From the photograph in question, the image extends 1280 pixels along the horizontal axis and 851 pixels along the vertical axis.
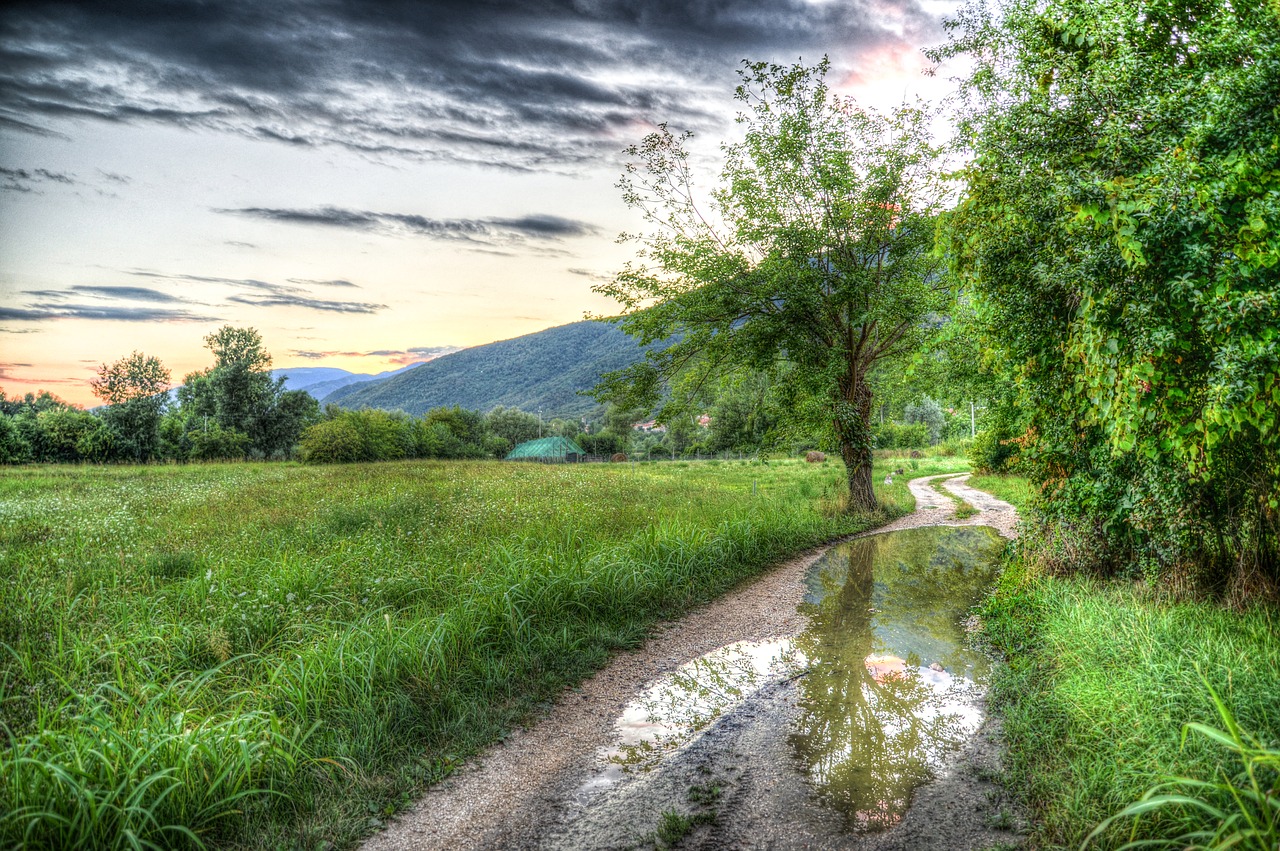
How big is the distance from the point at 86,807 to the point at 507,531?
6.58 m

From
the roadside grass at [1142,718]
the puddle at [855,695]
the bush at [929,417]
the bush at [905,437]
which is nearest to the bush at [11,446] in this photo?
the puddle at [855,695]

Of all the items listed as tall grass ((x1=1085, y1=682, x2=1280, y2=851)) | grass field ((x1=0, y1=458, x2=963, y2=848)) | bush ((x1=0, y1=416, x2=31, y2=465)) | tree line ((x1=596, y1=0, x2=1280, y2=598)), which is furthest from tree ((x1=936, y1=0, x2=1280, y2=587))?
bush ((x1=0, y1=416, x2=31, y2=465))

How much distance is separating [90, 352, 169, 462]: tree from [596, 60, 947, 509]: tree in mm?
41188

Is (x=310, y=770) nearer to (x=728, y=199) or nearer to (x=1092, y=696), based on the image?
(x=1092, y=696)

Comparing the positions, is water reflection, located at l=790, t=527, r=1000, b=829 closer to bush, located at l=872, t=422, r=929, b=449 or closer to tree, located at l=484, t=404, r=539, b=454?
bush, located at l=872, t=422, r=929, b=449

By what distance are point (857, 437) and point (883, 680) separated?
10132 millimetres

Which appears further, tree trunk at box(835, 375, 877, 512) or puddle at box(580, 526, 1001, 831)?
tree trunk at box(835, 375, 877, 512)

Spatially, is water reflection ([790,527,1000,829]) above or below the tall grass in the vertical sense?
below

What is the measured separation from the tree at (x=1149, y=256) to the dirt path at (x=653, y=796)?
10.0 ft

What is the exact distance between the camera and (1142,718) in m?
3.79

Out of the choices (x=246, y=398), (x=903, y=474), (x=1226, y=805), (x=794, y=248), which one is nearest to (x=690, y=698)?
(x=1226, y=805)

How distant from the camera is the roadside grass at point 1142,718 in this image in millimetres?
2977

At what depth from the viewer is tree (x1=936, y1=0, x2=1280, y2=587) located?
380 cm

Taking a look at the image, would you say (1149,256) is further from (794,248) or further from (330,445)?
(330,445)
